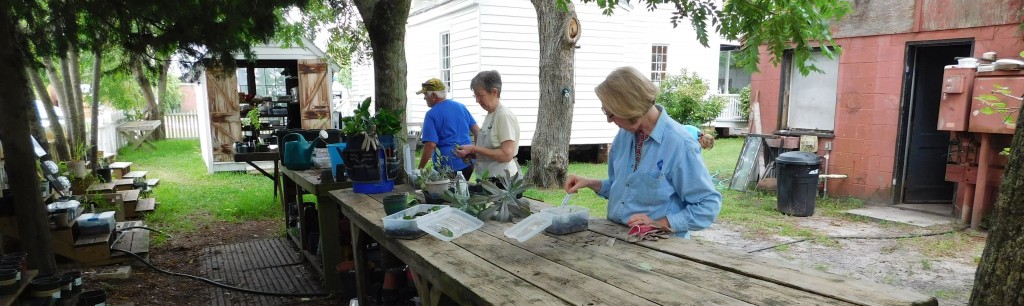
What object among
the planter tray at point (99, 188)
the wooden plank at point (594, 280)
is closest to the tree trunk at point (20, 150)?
the planter tray at point (99, 188)

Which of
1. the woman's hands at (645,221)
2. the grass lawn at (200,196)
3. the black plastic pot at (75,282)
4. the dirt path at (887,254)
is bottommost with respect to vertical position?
the grass lawn at (200,196)

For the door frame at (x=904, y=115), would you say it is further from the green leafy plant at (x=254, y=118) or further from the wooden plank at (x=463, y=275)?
the green leafy plant at (x=254, y=118)

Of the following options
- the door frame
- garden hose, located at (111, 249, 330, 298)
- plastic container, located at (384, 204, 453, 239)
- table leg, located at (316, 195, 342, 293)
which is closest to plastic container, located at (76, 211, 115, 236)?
garden hose, located at (111, 249, 330, 298)

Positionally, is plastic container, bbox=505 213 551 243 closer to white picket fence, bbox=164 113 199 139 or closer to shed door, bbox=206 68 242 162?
shed door, bbox=206 68 242 162

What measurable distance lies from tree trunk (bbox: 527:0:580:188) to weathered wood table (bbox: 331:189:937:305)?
249 inches

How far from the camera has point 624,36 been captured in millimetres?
12750

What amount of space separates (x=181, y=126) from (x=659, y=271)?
68.6 ft

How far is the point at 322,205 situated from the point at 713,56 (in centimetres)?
1491

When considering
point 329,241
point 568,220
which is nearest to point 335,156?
point 329,241

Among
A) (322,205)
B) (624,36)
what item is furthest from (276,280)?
(624,36)

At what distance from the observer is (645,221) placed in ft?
7.44

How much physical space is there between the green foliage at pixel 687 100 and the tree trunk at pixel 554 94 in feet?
22.0

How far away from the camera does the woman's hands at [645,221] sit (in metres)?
2.26

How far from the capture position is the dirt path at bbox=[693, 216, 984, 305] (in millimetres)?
4594
